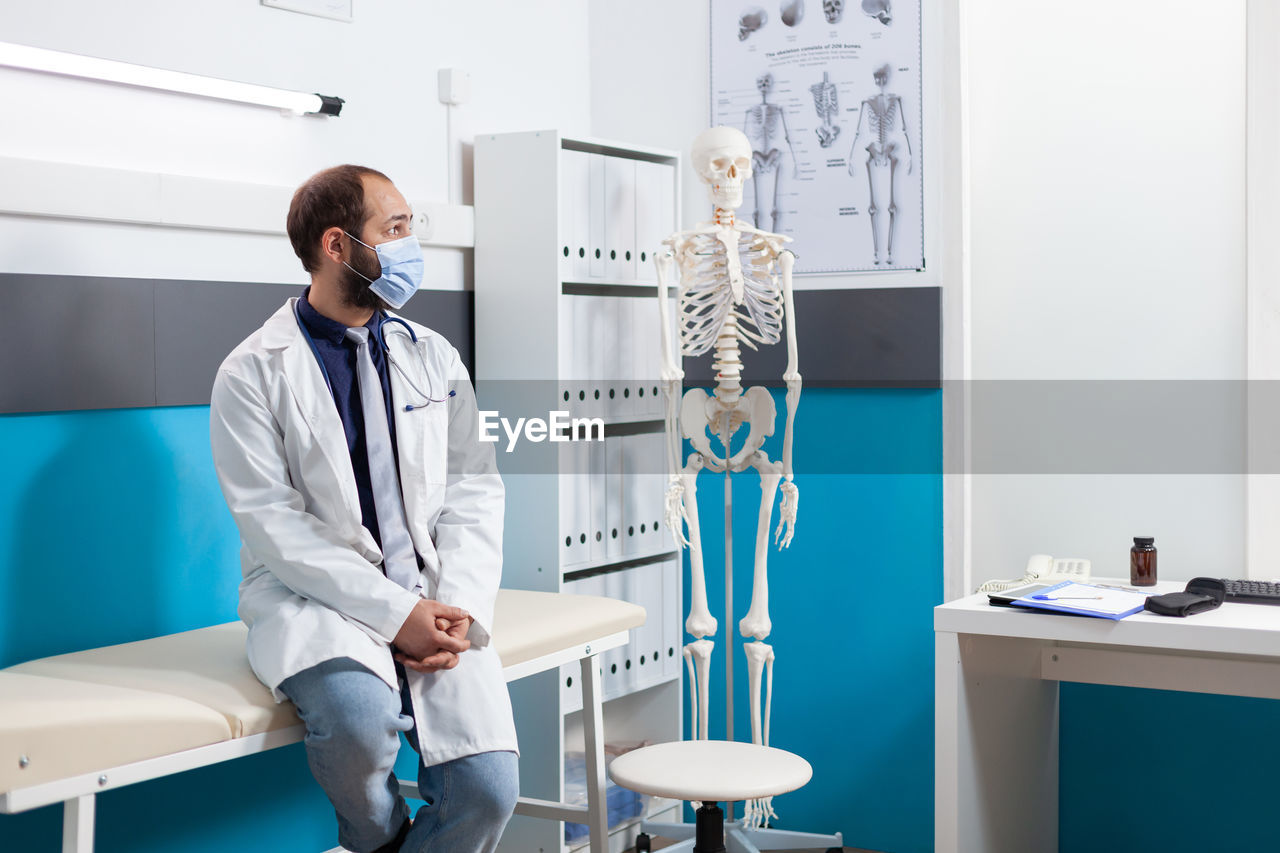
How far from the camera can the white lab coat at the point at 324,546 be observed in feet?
6.63

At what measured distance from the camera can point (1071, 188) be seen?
299 centimetres

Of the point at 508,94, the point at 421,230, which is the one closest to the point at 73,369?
the point at 421,230

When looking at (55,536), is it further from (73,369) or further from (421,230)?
(421,230)

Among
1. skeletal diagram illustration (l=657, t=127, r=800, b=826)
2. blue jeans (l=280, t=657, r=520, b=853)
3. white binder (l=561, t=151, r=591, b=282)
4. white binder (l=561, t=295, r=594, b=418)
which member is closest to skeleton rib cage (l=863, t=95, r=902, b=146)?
skeletal diagram illustration (l=657, t=127, r=800, b=826)

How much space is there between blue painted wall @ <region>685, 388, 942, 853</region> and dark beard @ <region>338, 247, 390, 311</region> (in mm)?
1370

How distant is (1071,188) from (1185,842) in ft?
5.16

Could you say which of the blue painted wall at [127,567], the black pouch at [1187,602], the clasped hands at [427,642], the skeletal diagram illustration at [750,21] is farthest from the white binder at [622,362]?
the black pouch at [1187,602]

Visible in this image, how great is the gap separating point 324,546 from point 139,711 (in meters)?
0.42

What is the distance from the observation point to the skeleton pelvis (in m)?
2.91

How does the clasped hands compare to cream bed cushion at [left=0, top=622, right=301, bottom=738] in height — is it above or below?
above

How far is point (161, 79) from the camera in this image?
2316mm

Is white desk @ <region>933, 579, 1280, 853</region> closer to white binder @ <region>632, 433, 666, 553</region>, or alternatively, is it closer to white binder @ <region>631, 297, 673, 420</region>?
white binder @ <region>632, 433, 666, 553</region>

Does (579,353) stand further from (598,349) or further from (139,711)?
(139,711)

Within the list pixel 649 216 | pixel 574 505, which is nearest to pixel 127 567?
pixel 574 505
